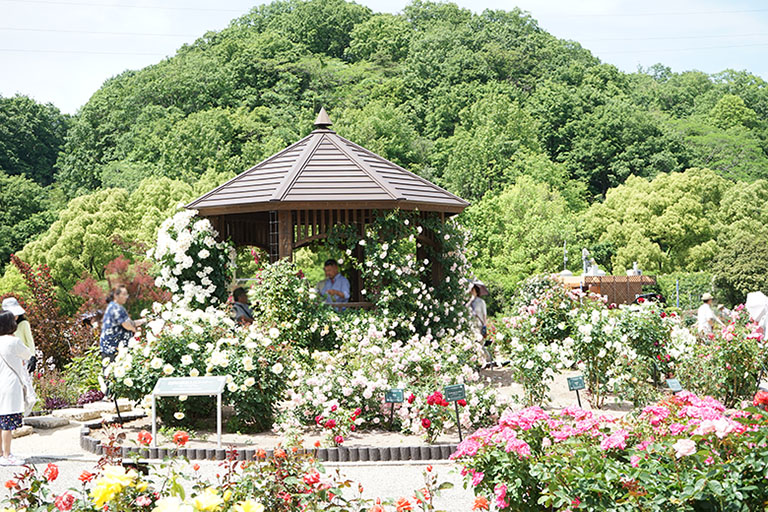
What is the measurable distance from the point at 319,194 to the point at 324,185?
297 millimetres

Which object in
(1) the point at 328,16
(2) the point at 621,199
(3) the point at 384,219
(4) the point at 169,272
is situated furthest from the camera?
(1) the point at 328,16

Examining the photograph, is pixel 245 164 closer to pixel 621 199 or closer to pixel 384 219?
pixel 621 199

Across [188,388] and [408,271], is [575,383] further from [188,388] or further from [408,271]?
[188,388]

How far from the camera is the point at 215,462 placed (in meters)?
6.88

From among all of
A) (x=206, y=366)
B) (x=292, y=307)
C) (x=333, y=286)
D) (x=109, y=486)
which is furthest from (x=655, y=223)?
(x=109, y=486)

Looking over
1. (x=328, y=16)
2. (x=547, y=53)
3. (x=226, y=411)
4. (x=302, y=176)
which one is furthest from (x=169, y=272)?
(x=328, y=16)

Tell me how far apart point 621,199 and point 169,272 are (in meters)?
28.1

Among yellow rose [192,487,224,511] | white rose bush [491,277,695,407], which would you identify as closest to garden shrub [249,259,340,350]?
white rose bush [491,277,695,407]

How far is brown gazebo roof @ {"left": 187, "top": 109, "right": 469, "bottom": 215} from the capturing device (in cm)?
1070

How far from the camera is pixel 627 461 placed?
4.46 metres

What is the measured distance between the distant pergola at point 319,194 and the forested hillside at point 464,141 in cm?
1489

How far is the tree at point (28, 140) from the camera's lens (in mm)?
41656

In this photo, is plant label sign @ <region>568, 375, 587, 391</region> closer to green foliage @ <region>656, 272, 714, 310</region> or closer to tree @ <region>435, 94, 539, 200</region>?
green foliage @ <region>656, 272, 714, 310</region>

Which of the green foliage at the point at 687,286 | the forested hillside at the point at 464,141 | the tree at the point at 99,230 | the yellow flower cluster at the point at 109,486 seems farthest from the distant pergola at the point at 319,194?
the green foliage at the point at 687,286
